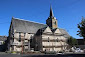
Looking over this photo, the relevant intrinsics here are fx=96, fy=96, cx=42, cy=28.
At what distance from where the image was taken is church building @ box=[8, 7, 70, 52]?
34656 millimetres

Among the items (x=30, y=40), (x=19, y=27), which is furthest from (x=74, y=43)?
(x=19, y=27)

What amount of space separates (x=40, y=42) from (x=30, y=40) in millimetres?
4489

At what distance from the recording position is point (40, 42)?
36031mm

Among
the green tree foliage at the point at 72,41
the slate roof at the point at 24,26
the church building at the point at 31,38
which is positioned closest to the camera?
the church building at the point at 31,38

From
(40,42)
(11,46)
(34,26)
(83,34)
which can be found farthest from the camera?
(34,26)

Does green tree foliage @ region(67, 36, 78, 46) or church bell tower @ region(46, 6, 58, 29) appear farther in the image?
church bell tower @ region(46, 6, 58, 29)

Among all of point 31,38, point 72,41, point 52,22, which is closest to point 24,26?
point 31,38

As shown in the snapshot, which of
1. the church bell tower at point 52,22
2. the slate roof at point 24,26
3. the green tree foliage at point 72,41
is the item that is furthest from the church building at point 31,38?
the church bell tower at point 52,22

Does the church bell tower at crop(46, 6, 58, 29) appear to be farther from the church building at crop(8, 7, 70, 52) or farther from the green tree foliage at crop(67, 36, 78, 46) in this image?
the green tree foliage at crop(67, 36, 78, 46)

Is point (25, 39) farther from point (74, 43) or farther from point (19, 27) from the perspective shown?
point (74, 43)

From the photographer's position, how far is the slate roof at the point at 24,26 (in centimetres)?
3625

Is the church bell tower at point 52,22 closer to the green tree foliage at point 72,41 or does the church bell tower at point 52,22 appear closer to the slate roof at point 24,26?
the slate roof at point 24,26

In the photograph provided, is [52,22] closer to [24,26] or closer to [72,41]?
[72,41]

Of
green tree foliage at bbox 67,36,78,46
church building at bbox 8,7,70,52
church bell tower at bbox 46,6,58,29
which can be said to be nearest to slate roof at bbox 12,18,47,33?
church building at bbox 8,7,70,52
